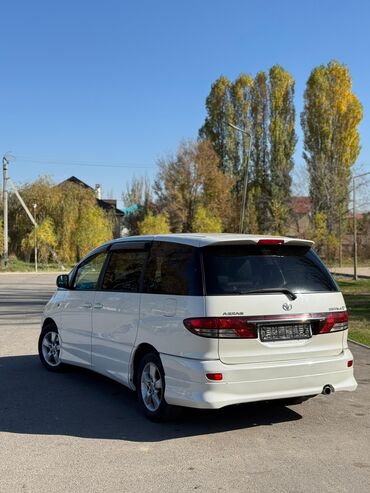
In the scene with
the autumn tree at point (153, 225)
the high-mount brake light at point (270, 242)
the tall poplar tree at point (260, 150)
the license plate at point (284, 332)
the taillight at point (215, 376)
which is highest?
the tall poplar tree at point (260, 150)

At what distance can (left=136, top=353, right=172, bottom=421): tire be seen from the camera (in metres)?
5.22

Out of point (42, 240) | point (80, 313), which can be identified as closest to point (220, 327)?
point (80, 313)

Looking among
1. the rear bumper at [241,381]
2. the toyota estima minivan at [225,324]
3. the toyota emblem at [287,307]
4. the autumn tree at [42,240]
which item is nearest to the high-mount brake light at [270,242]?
the toyota estima minivan at [225,324]

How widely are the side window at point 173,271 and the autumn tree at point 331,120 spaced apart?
44.0 m

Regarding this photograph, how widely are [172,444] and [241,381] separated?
30.6 inches

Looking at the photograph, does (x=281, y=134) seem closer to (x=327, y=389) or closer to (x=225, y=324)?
(x=327, y=389)

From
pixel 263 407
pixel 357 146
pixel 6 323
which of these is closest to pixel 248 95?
pixel 357 146

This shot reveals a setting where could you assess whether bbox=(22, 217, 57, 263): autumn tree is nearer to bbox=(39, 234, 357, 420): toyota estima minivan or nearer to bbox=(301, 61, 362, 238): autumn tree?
bbox=(301, 61, 362, 238): autumn tree

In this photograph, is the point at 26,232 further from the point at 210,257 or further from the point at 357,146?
the point at 210,257

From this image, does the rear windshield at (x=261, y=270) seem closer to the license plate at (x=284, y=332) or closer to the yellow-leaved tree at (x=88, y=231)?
the license plate at (x=284, y=332)

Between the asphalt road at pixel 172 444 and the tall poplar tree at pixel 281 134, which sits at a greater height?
the tall poplar tree at pixel 281 134

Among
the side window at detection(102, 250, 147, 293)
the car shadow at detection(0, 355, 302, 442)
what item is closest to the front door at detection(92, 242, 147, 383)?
the side window at detection(102, 250, 147, 293)

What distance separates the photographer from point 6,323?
12648 mm

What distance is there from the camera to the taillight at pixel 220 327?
4789 millimetres
